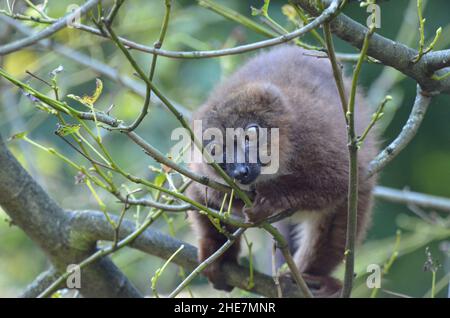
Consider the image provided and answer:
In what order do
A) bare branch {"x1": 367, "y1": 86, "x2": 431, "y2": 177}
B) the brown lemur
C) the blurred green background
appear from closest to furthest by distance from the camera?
bare branch {"x1": 367, "y1": 86, "x2": 431, "y2": 177} → the brown lemur → the blurred green background

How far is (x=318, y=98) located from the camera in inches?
181

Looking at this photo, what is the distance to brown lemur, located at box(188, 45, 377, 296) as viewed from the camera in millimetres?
4168

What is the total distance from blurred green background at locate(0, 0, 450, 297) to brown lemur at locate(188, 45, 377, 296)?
52cm

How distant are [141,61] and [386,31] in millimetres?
3291

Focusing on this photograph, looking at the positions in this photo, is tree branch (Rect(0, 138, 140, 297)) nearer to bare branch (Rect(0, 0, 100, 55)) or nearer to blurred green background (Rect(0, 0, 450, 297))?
bare branch (Rect(0, 0, 100, 55))

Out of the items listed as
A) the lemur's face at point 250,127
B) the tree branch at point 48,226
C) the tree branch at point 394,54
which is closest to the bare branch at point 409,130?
the tree branch at point 394,54

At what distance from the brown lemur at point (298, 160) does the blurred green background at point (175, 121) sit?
0.52 m

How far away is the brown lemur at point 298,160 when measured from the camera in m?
4.17

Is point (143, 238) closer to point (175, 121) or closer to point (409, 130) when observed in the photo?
point (409, 130)

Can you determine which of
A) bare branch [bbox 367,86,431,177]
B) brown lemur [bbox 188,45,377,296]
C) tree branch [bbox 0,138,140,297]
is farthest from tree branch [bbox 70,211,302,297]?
bare branch [bbox 367,86,431,177]

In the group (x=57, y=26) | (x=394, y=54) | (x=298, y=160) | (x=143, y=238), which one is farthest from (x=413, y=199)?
(x=57, y=26)

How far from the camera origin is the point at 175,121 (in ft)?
27.7

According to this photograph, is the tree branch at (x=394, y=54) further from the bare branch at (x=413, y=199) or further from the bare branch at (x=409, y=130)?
the bare branch at (x=413, y=199)

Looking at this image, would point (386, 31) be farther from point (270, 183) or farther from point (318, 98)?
point (270, 183)
